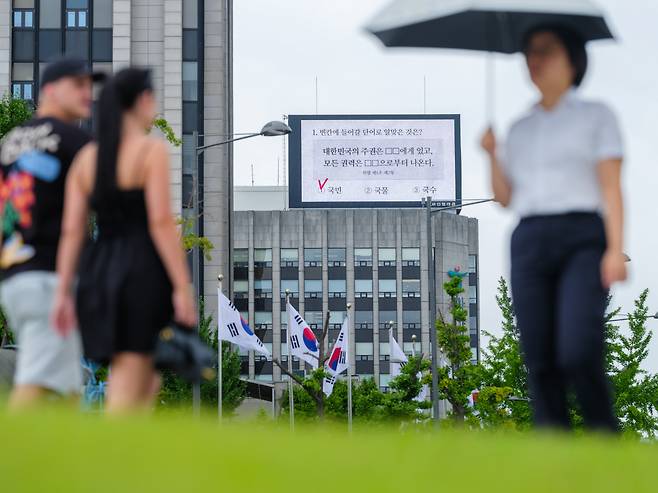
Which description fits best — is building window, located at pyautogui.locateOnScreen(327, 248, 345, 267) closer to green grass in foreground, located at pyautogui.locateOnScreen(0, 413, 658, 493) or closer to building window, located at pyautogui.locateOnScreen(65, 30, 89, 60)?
building window, located at pyautogui.locateOnScreen(65, 30, 89, 60)

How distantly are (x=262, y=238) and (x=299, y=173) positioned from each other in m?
14.6

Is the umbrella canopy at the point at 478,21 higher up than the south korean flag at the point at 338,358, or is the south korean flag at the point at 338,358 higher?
the umbrella canopy at the point at 478,21

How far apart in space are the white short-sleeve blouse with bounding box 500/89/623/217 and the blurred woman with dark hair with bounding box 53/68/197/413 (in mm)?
1614

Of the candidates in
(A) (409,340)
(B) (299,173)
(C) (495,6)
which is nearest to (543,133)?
(C) (495,6)

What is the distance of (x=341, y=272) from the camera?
135m

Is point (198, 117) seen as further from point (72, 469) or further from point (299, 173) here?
point (72, 469)

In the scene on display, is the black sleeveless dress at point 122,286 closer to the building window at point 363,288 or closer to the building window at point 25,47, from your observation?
the building window at point 25,47

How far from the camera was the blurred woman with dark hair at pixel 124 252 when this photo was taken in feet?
20.4

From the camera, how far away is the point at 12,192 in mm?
6961

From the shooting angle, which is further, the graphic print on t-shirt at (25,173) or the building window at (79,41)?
the building window at (79,41)

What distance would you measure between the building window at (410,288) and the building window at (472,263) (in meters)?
9.71

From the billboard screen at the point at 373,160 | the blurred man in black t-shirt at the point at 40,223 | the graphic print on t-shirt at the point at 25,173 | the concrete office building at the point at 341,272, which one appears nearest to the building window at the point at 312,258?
the concrete office building at the point at 341,272

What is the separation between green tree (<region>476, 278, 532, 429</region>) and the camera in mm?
50938

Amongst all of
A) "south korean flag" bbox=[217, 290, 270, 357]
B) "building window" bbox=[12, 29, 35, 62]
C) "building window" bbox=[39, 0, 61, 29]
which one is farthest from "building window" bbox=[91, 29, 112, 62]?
"south korean flag" bbox=[217, 290, 270, 357]
